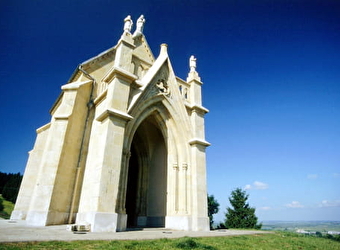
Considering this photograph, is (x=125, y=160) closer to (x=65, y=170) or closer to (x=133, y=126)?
(x=133, y=126)

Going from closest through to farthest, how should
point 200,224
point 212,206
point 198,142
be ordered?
point 200,224 < point 198,142 < point 212,206

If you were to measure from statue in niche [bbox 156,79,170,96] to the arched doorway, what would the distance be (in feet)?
5.53

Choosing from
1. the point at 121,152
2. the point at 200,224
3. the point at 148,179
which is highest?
the point at 121,152

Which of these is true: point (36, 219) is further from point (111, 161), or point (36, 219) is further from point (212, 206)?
point (212, 206)

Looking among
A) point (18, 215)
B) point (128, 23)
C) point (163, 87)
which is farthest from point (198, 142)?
point (18, 215)

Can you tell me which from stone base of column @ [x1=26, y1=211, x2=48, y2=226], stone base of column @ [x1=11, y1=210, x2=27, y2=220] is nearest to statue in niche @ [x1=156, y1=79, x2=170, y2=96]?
stone base of column @ [x1=26, y1=211, x2=48, y2=226]

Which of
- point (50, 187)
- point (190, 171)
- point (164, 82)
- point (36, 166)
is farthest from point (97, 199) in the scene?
point (36, 166)

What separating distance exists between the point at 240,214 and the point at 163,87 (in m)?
14.3

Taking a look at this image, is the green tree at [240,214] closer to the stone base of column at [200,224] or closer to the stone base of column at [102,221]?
the stone base of column at [200,224]

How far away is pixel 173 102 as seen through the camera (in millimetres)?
13203

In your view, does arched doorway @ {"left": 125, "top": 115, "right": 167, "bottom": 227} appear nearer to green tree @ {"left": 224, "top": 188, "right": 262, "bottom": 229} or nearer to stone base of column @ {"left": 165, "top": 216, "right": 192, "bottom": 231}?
stone base of column @ {"left": 165, "top": 216, "right": 192, "bottom": 231}

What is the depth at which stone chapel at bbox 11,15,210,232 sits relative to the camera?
30.3 ft

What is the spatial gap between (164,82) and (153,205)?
26.3ft

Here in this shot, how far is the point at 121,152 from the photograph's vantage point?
9305 mm
